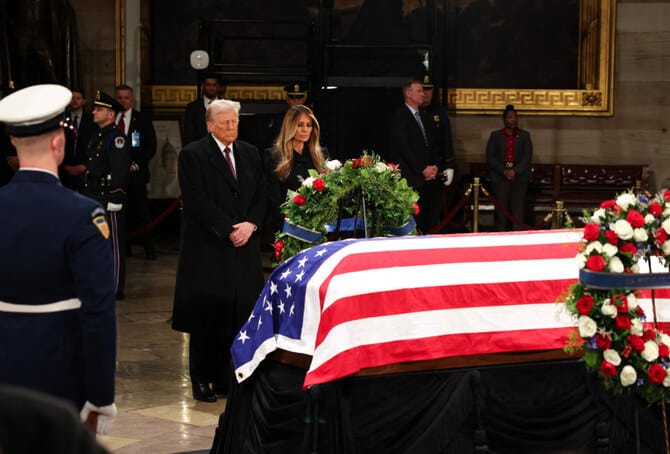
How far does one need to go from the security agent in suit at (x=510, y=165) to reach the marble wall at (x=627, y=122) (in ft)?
5.55

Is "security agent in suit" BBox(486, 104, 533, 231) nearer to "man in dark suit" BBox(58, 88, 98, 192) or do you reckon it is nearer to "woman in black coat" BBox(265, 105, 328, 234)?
"man in dark suit" BBox(58, 88, 98, 192)

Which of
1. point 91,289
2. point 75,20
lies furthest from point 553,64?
point 91,289

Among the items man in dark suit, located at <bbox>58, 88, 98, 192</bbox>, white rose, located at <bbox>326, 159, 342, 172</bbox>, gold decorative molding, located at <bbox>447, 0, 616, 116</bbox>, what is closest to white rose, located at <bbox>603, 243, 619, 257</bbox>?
white rose, located at <bbox>326, 159, 342, 172</bbox>

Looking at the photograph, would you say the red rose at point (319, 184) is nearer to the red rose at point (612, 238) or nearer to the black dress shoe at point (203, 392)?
the black dress shoe at point (203, 392)

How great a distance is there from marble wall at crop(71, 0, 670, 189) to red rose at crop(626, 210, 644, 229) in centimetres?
1156

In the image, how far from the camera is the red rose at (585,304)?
414 cm

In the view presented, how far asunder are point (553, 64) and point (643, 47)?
1.25 m

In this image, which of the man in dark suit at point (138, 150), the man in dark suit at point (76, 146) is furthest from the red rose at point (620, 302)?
the man in dark suit at point (138, 150)

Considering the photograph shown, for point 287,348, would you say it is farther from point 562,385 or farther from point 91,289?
point 91,289

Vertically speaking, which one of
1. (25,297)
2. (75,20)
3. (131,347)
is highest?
(75,20)

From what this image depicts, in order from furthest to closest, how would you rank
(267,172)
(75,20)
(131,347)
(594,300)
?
(75,20) < (131,347) < (267,172) < (594,300)

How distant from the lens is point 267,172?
22.5 feet

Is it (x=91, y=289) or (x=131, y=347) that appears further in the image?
(x=131, y=347)

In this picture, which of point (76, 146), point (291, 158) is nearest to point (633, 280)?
point (291, 158)
